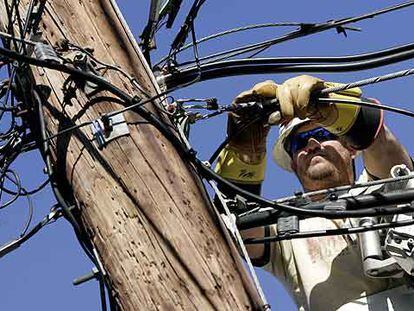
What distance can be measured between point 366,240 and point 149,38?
1.46 meters

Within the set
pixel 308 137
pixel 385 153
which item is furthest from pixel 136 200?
pixel 308 137

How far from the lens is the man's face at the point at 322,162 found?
19.8 ft

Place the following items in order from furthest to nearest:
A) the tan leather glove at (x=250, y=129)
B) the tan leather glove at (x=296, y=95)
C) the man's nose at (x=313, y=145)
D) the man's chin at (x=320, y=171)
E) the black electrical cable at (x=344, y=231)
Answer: the man's nose at (x=313, y=145)
the man's chin at (x=320, y=171)
the tan leather glove at (x=250, y=129)
the tan leather glove at (x=296, y=95)
the black electrical cable at (x=344, y=231)

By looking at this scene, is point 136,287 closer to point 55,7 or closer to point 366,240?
point 55,7

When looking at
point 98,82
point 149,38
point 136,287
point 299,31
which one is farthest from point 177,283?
point 299,31

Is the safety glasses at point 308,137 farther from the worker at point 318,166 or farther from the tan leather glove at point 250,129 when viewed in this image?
the tan leather glove at point 250,129

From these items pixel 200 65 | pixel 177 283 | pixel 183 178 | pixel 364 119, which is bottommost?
pixel 177 283

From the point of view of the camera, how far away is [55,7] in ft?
15.4

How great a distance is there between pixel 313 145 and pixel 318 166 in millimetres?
151

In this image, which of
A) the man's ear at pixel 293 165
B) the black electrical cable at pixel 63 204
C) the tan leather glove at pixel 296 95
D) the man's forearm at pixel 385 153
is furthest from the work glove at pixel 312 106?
the black electrical cable at pixel 63 204

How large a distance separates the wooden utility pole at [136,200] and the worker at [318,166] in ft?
2.61

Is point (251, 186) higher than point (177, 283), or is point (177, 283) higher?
point (251, 186)

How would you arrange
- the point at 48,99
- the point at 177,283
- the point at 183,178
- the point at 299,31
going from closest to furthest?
the point at 177,283, the point at 183,178, the point at 48,99, the point at 299,31

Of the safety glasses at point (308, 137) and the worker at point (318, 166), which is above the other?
the safety glasses at point (308, 137)
